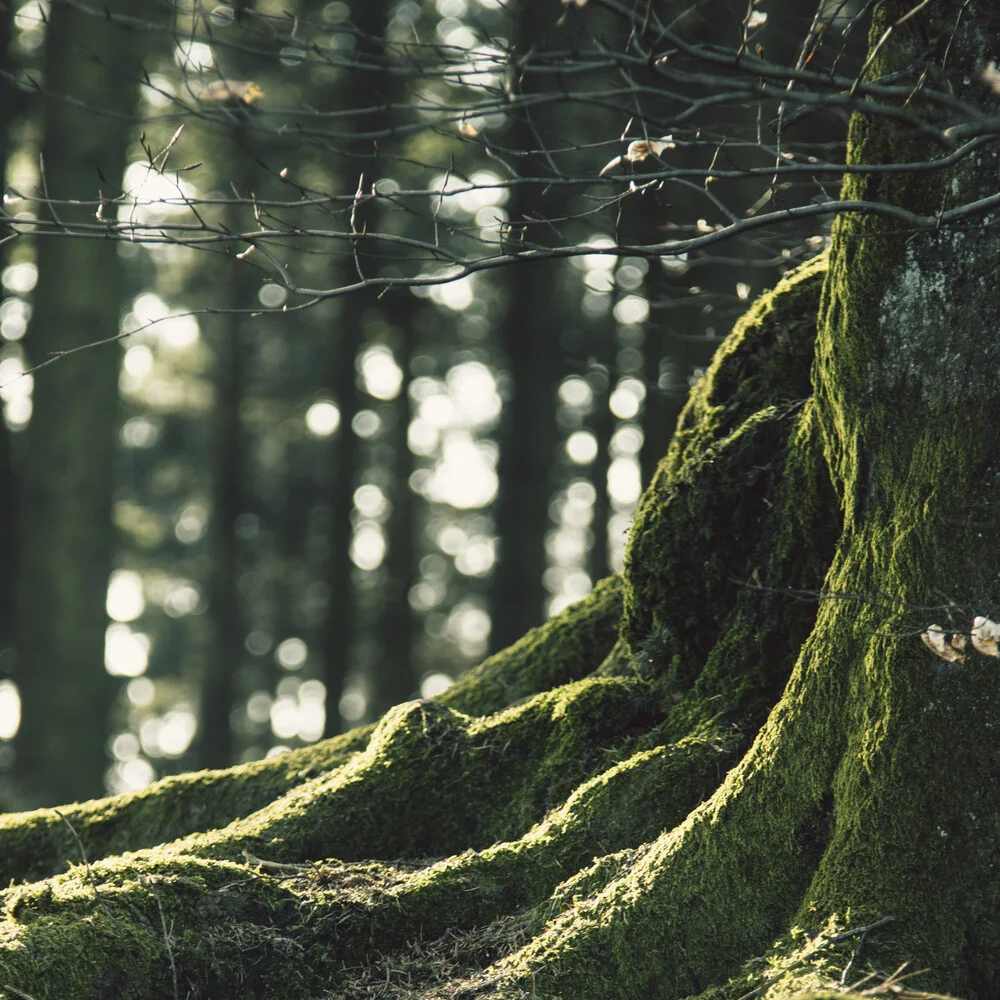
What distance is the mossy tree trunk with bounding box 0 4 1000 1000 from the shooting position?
8.96ft

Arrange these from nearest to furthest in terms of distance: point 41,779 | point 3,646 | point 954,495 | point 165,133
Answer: point 954,495 < point 41,779 < point 3,646 < point 165,133

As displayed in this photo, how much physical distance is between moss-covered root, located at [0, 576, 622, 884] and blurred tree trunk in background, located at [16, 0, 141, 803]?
3.81 meters

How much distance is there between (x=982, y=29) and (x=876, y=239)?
26.8 inches

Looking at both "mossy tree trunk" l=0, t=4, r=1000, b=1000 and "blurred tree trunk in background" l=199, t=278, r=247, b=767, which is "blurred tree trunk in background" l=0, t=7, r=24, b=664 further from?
"mossy tree trunk" l=0, t=4, r=1000, b=1000

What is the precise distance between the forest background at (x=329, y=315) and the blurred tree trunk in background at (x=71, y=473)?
0.03 metres

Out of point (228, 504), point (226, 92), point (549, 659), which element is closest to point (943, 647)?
point (549, 659)

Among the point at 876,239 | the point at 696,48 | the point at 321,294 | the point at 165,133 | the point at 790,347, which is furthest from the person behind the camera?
the point at 165,133

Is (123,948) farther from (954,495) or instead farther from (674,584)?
(954,495)

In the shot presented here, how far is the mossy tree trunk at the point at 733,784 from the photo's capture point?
2.73 metres

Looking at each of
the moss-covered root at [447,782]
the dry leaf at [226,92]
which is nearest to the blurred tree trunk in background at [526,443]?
the moss-covered root at [447,782]

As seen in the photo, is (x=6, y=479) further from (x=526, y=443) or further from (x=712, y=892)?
(x=712, y=892)

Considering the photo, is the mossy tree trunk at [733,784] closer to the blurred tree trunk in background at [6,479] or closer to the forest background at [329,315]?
the forest background at [329,315]

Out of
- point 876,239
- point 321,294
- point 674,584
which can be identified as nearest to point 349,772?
point 674,584

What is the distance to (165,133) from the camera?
11.8m
